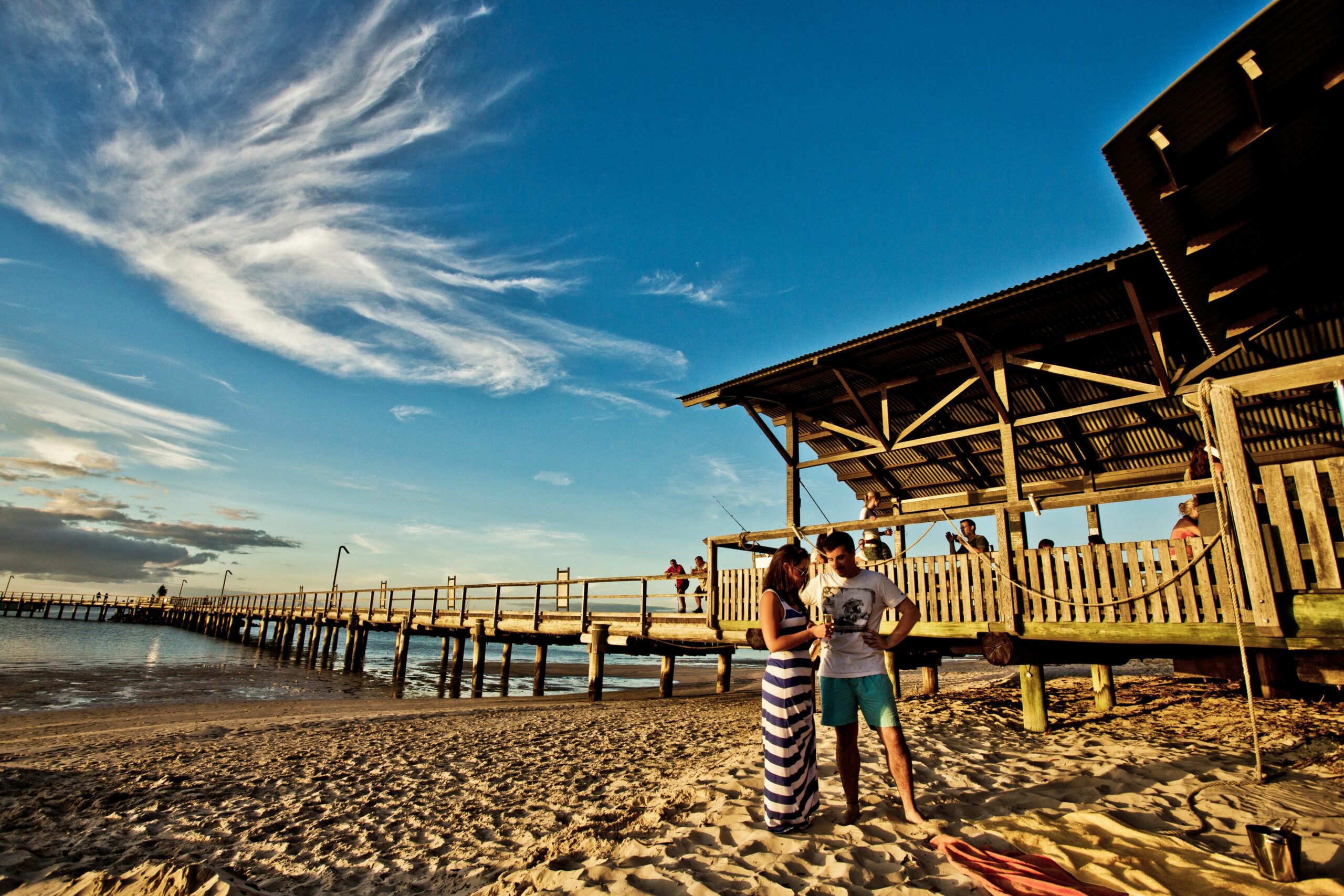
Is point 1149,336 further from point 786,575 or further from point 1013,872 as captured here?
point 1013,872

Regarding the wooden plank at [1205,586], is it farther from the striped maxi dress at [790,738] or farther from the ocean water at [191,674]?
the ocean water at [191,674]

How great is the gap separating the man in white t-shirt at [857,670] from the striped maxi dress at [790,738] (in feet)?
0.55

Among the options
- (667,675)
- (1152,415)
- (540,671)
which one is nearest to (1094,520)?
(1152,415)

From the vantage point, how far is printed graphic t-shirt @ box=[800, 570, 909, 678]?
404cm

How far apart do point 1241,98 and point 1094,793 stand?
5.13 m

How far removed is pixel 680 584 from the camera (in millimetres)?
15742

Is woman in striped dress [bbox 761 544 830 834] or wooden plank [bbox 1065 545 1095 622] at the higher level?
wooden plank [bbox 1065 545 1095 622]

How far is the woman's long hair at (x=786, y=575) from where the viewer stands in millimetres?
4098

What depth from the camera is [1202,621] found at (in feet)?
19.9

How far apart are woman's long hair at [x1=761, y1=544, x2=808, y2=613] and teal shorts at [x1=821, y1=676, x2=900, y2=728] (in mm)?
525

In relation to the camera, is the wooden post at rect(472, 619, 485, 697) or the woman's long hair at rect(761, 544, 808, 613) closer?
the woman's long hair at rect(761, 544, 808, 613)

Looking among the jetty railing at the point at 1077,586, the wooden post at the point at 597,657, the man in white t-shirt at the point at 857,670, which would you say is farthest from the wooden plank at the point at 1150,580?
the wooden post at the point at 597,657

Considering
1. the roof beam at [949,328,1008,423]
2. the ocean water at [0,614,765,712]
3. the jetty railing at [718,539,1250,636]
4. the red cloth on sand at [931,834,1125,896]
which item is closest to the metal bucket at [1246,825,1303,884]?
the red cloth on sand at [931,834,1125,896]

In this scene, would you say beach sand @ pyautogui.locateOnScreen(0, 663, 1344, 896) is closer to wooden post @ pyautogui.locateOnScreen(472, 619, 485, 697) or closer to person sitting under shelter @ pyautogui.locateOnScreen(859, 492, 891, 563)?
person sitting under shelter @ pyautogui.locateOnScreen(859, 492, 891, 563)
